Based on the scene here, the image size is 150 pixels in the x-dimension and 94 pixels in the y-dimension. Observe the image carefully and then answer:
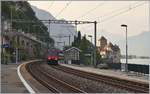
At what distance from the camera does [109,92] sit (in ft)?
84.9

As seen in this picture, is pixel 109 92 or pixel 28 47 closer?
pixel 109 92

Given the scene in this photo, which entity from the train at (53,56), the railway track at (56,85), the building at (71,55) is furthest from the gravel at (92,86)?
the building at (71,55)

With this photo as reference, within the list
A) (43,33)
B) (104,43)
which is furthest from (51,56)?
(43,33)

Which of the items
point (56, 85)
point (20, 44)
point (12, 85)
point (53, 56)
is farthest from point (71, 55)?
point (12, 85)

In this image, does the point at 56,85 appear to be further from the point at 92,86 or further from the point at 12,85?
the point at 12,85

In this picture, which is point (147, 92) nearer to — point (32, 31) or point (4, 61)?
point (4, 61)

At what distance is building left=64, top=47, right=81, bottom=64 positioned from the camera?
101438 mm

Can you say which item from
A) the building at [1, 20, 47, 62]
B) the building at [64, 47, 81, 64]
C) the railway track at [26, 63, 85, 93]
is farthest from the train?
the railway track at [26, 63, 85, 93]

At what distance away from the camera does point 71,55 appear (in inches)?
4250

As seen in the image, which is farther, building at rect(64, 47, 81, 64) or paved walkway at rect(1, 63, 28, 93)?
building at rect(64, 47, 81, 64)

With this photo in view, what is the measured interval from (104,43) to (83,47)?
155 ft

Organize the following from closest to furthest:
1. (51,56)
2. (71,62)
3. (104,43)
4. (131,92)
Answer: (131,92) < (51,56) < (71,62) < (104,43)

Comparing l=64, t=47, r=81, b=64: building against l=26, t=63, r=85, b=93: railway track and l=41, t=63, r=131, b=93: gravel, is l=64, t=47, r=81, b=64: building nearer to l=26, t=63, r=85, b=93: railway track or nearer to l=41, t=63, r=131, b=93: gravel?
l=26, t=63, r=85, b=93: railway track

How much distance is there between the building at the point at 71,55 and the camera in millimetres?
101438
